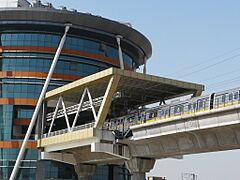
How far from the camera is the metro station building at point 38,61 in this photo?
188ft

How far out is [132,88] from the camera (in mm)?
44406

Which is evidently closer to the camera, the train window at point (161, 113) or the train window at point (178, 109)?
the train window at point (178, 109)

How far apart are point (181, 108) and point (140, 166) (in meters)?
9.03

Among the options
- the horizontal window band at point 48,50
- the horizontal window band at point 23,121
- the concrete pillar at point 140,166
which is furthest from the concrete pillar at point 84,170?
the horizontal window band at point 48,50

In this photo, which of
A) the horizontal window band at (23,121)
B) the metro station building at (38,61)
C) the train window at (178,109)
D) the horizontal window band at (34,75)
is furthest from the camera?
the horizontal window band at (34,75)

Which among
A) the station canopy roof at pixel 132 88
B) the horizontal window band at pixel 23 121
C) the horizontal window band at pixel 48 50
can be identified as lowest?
the horizontal window band at pixel 23 121

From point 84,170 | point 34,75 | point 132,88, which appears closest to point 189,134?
point 132,88

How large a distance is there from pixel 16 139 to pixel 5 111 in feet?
12.9

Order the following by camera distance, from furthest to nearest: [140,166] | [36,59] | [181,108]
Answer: [36,59] < [140,166] < [181,108]

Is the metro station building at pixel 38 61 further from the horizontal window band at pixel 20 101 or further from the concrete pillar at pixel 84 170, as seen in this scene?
the concrete pillar at pixel 84 170

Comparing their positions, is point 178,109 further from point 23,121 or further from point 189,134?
point 23,121

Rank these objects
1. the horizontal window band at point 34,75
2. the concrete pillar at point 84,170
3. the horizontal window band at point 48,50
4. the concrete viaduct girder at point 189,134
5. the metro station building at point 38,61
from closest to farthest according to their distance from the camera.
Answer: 1. the concrete viaduct girder at point 189,134
2. the concrete pillar at point 84,170
3. the metro station building at point 38,61
4. the horizontal window band at point 34,75
5. the horizontal window band at point 48,50

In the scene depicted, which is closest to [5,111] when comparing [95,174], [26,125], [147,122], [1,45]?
[26,125]

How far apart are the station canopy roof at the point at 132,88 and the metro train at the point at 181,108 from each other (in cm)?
311
